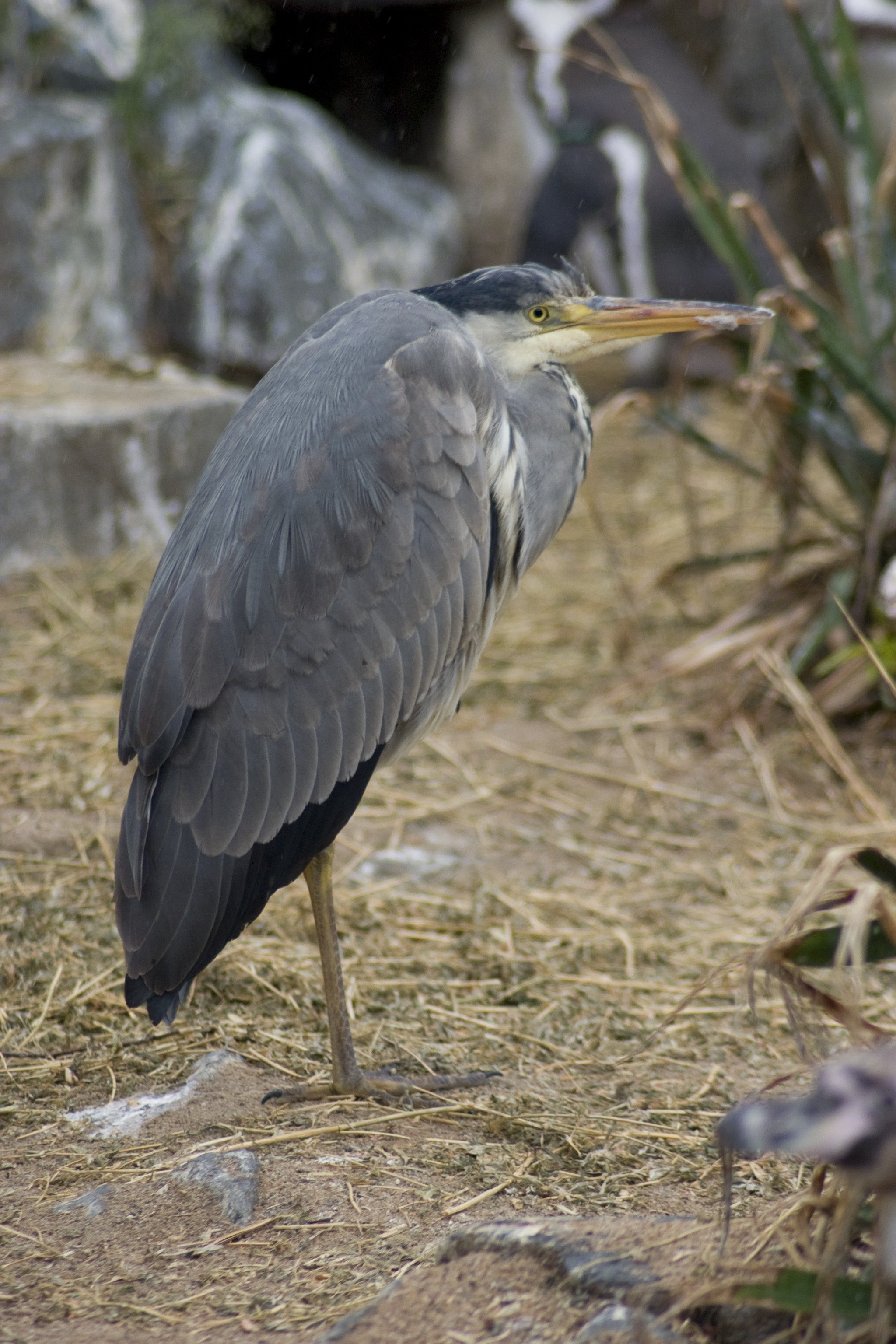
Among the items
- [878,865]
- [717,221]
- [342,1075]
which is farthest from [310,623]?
[717,221]

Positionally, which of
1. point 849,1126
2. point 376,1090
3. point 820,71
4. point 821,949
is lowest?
point 376,1090

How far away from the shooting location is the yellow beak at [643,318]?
9.06 feet

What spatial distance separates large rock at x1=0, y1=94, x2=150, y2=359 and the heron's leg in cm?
379

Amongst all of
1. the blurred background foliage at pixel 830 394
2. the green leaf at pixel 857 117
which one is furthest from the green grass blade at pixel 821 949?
the green leaf at pixel 857 117

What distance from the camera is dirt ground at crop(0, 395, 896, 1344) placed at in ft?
6.49

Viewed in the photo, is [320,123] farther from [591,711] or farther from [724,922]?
[724,922]

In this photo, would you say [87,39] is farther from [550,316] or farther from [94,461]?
[550,316]

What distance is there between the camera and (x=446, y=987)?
2.95m

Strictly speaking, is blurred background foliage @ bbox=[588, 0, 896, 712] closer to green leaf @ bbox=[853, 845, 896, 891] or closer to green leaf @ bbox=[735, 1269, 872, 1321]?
green leaf @ bbox=[853, 845, 896, 891]

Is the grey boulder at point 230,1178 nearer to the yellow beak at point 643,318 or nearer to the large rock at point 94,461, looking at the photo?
the yellow beak at point 643,318

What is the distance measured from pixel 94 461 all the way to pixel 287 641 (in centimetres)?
257

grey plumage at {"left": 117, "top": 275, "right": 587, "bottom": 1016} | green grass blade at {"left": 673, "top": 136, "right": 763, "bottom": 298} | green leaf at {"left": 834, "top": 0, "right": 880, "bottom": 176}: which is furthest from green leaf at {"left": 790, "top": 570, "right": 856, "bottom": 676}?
grey plumage at {"left": 117, "top": 275, "right": 587, "bottom": 1016}

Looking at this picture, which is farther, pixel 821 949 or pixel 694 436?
pixel 694 436

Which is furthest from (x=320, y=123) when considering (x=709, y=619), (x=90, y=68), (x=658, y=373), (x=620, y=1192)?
(x=620, y=1192)
